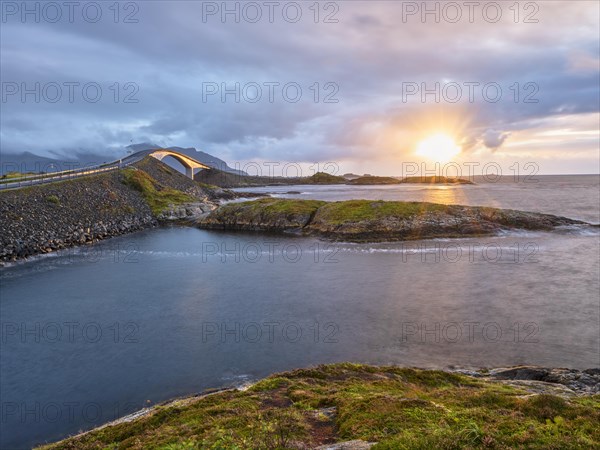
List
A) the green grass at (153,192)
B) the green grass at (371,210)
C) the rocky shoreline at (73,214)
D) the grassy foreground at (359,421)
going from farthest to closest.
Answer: the green grass at (153,192) < the green grass at (371,210) < the rocky shoreline at (73,214) < the grassy foreground at (359,421)

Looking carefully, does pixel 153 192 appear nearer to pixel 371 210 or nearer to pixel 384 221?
pixel 371 210

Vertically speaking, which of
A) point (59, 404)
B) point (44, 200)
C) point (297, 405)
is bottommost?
point (59, 404)

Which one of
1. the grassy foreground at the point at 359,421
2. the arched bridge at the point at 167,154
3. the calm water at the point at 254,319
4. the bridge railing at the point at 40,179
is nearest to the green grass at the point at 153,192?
the bridge railing at the point at 40,179

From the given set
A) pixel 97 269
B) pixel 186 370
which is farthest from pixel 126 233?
pixel 186 370

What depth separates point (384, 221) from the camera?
202 feet

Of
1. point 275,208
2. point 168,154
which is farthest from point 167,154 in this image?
point 275,208

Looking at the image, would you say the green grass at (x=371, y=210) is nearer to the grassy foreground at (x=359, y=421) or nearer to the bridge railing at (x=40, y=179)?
the grassy foreground at (x=359, y=421)

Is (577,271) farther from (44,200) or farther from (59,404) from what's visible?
(44,200)

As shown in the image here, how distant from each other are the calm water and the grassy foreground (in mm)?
5926

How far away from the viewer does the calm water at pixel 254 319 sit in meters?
18.3

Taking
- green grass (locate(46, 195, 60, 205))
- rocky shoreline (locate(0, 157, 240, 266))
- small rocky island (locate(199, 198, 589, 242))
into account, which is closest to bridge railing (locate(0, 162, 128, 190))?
rocky shoreline (locate(0, 157, 240, 266))

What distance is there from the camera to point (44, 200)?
5728 cm

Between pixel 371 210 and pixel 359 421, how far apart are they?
57733mm

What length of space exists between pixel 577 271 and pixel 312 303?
27.7m
